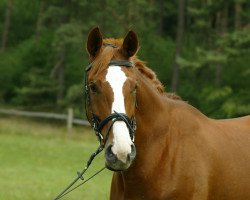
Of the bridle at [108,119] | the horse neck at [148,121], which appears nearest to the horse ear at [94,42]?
the bridle at [108,119]

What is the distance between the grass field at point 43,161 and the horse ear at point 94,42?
6.41 meters

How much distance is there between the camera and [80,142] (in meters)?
22.8

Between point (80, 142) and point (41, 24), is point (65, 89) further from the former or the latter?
point (80, 142)

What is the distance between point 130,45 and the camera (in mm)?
4449

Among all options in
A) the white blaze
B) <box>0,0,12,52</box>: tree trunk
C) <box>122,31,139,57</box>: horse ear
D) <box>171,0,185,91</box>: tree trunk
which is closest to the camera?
the white blaze

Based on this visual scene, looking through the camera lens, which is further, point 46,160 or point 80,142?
point 80,142

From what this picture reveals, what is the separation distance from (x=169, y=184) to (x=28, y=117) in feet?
84.7

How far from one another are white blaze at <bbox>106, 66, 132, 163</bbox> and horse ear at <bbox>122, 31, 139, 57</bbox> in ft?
→ 0.74

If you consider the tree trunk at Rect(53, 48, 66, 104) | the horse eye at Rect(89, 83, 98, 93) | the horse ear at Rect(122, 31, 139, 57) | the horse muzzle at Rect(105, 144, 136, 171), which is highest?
the horse ear at Rect(122, 31, 139, 57)

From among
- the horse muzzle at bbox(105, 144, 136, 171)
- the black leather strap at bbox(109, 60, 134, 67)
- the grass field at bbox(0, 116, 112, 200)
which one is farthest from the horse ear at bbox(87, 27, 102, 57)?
the grass field at bbox(0, 116, 112, 200)

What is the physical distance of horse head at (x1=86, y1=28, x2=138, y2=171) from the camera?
3.93 metres

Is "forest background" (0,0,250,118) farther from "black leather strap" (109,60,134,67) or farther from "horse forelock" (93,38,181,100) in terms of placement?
"black leather strap" (109,60,134,67)

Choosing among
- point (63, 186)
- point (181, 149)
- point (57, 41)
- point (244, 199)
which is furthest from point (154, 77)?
point (57, 41)

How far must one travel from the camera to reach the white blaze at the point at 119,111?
3881 millimetres
